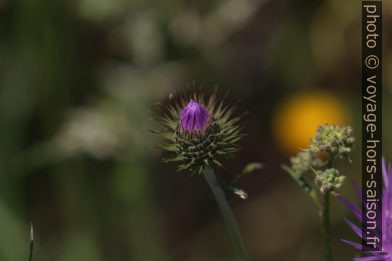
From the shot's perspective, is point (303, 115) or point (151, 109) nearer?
point (151, 109)

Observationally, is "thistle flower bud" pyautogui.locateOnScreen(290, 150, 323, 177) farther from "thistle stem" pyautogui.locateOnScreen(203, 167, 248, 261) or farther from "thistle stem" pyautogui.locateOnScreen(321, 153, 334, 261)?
"thistle stem" pyautogui.locateOnScreen(203, 167, 248, 261)

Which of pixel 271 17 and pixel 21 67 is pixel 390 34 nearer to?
pixel 271 17

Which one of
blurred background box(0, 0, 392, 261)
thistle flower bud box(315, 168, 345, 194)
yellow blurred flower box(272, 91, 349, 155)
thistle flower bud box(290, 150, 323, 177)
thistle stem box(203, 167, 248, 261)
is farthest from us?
yellow blurred flower box(272, 91, 349, 155)

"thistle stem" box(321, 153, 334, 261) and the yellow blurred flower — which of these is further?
the yellow blurred flower

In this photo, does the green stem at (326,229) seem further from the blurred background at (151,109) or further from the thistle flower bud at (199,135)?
the blurred background at (151,109)

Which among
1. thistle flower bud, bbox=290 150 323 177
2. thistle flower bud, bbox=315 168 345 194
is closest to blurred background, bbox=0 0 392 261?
thistle flower bud, bbox=290 150 323 177

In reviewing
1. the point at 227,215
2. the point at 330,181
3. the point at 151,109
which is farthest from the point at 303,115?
the point at 330,181

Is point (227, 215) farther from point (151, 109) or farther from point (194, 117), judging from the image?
point (151, 109)
